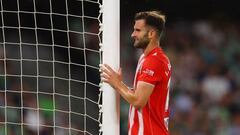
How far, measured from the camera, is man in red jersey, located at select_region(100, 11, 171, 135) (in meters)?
2.00

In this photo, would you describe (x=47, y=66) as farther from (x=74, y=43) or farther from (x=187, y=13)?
(x=187, y=13)

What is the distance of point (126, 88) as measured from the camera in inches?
78.9

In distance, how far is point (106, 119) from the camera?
6.93ft

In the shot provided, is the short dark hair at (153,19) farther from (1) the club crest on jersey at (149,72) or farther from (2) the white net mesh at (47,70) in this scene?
(2) the white net mesh at (47,70)

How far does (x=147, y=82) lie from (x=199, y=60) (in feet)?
9.19

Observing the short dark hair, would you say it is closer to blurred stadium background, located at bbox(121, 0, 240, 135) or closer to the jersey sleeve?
the jersey sleeve

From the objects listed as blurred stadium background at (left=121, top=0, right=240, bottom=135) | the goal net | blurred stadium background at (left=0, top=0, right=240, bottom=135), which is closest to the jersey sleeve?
the goal net

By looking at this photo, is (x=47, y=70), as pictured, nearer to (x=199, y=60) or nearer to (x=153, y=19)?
(x=199, y=60)

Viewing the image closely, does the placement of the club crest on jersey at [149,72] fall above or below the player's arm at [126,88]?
above

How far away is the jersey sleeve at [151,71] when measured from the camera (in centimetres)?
204

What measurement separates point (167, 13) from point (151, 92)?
2848 millimetres

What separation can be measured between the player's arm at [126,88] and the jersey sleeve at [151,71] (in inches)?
0.9

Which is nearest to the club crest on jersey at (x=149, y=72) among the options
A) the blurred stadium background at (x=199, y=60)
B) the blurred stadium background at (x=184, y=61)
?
the blurred stadium background at (x=184, y=61)

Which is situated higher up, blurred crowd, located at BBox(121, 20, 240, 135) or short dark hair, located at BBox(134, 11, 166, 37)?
short dark hair, located at BBox(134, 11, 166, 37)
